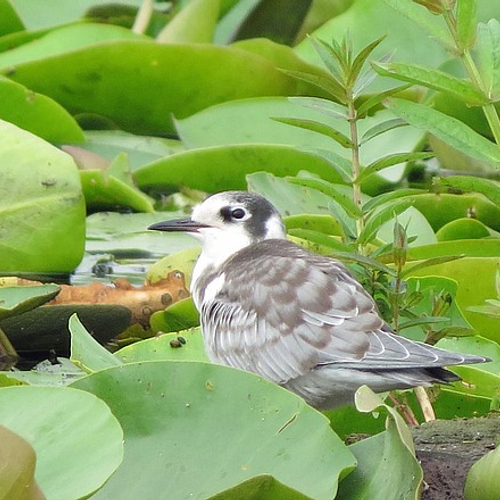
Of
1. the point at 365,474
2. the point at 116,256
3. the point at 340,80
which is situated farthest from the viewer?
the point at 116,256

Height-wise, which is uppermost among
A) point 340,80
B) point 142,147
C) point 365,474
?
point 340,80

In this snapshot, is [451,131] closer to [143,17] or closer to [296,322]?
[296,322]

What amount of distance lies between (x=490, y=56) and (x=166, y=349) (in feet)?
4.97

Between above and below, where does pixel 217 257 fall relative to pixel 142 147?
above

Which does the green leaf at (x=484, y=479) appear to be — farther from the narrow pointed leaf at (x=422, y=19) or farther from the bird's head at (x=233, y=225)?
the bird's head at (x=233, y=225)

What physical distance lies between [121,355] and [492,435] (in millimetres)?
1148

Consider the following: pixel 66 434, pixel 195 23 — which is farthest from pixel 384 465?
pixel 195 23

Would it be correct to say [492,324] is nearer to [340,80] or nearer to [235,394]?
[340,80]

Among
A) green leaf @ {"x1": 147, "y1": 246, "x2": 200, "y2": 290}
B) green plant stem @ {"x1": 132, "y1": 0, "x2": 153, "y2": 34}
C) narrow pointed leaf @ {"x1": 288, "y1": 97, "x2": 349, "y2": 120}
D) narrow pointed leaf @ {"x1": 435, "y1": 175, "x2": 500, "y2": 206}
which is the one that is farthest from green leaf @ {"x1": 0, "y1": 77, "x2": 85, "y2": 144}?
narrow pointed leaf @ {"x1": 435, "y1": 175, "x2": 500, "y2": 206}

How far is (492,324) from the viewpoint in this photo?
4312 mm

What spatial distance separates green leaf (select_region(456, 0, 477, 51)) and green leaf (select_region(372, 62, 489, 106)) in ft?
0.28

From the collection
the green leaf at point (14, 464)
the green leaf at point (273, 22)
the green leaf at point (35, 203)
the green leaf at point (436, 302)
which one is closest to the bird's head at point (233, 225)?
the green leaf at point (35, 203)

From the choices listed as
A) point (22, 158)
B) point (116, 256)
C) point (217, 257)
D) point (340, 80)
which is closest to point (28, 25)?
point (116, 256)

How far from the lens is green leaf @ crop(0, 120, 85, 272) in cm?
466
